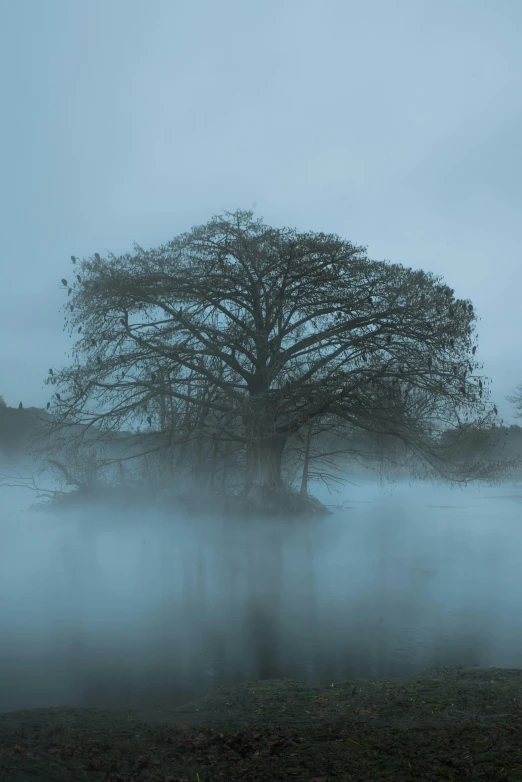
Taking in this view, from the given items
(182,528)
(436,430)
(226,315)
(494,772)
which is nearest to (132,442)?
(182,528)

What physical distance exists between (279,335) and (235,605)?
10.7 m

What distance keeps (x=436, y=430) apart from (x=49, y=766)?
765 inches

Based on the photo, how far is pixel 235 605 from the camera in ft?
45.4

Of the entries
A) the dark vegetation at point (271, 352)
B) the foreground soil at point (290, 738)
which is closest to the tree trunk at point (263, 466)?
the dark vegetation at point (271, 352)

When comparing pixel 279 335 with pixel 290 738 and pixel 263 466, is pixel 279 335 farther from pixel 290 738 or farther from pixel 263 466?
pixel 290 738

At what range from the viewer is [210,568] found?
18234 mm

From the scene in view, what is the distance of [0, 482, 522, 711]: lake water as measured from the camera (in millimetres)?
9367

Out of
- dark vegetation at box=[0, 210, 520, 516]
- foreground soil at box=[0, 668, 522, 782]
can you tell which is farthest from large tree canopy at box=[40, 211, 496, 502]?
foreground soil at box=[0, 668, 522, 782]

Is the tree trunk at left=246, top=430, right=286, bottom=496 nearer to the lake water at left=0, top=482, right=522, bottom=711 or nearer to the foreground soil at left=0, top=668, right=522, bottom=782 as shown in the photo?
the lake water at left=0, top=482, right=522, bottom=711

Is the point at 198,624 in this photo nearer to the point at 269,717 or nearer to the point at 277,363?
the point at 269,717

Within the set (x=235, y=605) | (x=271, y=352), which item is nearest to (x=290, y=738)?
(x=235, y=605)

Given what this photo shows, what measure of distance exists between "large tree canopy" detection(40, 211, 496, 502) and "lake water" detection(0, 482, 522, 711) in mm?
3724

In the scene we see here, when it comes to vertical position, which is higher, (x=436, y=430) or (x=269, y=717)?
(x=436, y=430)

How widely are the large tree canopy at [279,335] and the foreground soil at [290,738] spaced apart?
48.0 ft
